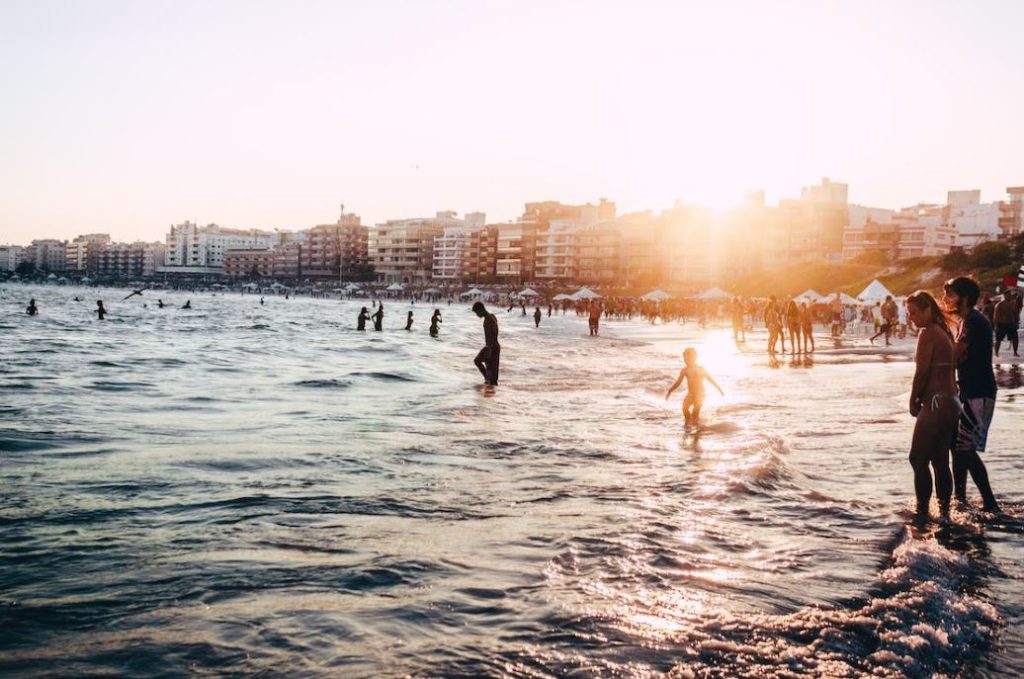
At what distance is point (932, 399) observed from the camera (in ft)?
21.8

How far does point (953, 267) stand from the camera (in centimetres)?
7631

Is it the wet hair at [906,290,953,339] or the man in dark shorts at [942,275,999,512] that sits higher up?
the wet hair at [906,290,953,339]

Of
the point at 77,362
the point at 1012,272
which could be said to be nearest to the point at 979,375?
the point at 77,362

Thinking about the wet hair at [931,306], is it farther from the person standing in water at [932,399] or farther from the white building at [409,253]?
the white building at [409,253]

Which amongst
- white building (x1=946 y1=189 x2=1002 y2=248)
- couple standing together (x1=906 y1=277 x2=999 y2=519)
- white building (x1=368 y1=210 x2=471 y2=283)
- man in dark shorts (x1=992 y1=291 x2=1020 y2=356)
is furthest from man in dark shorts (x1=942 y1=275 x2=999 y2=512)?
white building (x1=368 y1=210 x2=471 y2=283)

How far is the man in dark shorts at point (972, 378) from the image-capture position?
6.90 metres

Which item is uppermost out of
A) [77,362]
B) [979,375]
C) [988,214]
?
[988,214]

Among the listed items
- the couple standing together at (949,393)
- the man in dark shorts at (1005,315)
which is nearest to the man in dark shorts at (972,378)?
the couple standing together at (949,393)

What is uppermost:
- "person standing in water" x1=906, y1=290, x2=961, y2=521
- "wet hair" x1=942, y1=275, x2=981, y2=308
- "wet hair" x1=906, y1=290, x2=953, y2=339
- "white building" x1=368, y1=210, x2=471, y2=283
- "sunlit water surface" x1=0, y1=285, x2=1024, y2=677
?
"white building" x1=368, y1=210, x2=471, y2=283

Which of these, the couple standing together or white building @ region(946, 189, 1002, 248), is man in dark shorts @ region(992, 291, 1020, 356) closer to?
the couple standing together

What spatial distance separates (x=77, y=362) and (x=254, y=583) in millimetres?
20692

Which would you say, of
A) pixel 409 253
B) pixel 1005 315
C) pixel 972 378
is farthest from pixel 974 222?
pixel 972 378

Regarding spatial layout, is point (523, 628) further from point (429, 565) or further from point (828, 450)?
point (828, 450)

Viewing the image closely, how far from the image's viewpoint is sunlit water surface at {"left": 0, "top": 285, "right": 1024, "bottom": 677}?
14.2ft
